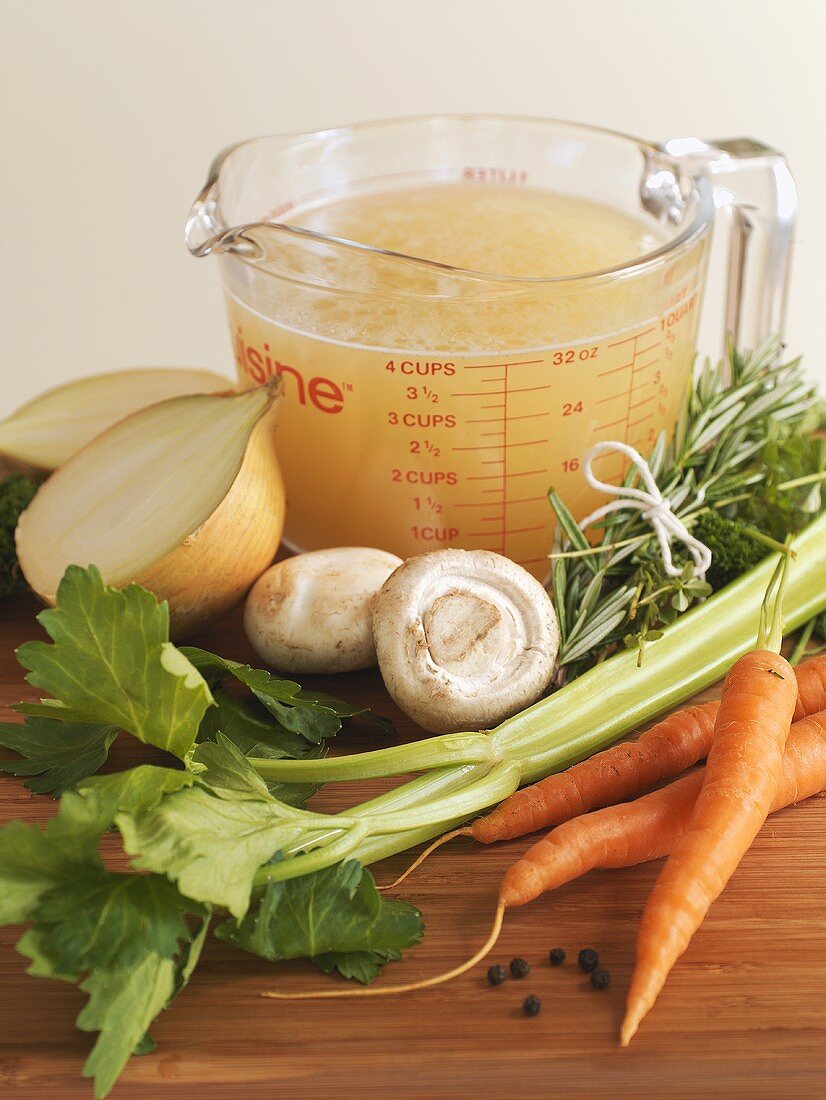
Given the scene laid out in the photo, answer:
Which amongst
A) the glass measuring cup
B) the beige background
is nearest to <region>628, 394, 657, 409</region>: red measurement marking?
the glass measuring cup

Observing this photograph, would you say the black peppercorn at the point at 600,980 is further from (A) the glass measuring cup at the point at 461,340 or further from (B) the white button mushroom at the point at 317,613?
(A) the glass measuring cup at the point at 461,340

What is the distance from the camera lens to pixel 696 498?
1.08 m

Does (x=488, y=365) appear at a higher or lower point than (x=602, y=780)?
higher

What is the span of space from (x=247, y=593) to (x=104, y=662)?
0.34 m

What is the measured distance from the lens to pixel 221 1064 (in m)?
0.69

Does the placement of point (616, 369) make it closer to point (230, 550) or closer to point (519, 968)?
point (230, 550)

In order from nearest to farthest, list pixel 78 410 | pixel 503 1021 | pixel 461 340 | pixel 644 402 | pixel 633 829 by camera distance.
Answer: pixel 503 1021
pixel 633 829
pixel 461 340
pixel 644 402
pixel 78 410

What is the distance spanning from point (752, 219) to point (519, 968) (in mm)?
895

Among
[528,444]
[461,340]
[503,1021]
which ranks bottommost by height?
[503,1021]

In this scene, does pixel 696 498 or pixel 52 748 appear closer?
pixel 52 748

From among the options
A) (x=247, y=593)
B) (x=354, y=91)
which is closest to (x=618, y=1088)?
(x=247, y=593)

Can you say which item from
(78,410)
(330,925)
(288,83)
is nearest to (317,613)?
(330,925)

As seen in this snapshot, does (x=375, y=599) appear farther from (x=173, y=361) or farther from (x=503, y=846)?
(x=173, y=361)

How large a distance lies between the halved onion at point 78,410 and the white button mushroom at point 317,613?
31cm
